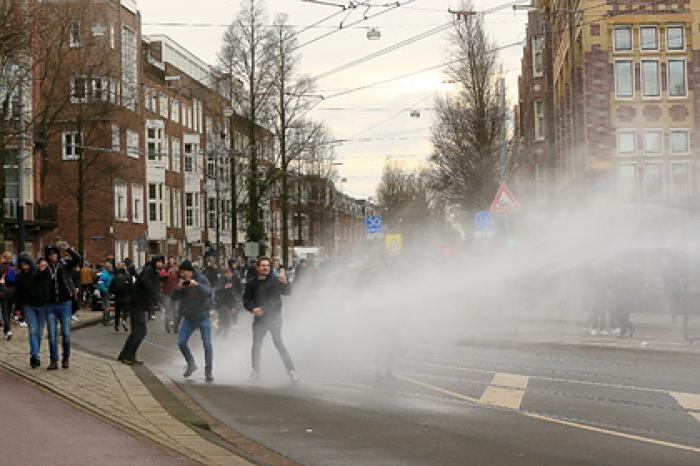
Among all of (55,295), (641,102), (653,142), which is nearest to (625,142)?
(653,142)

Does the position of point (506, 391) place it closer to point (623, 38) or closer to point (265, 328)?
point (265, 328)

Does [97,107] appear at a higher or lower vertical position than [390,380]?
higher

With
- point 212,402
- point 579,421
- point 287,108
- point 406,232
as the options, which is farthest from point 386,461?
point 406,232

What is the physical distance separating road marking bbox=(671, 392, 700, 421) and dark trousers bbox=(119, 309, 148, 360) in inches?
346

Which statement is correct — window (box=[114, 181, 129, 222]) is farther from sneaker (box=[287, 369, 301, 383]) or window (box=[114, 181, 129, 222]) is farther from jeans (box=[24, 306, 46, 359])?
sneaker (box=[287, 369, 301, 383])

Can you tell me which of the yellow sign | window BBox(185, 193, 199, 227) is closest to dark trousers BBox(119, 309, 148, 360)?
the yellow sign

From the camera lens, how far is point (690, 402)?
13.5 metres

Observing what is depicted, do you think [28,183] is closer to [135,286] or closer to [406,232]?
[135,286]

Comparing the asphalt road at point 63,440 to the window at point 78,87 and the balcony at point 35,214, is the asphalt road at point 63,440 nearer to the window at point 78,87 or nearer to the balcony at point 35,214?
the window at point 78,87

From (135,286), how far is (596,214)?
15.4 meters

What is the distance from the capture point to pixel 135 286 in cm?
1942

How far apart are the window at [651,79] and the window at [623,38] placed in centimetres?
97

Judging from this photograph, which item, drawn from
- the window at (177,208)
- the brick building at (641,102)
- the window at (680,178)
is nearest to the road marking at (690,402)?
the brick building at (641,102)

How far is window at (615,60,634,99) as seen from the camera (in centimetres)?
4728
